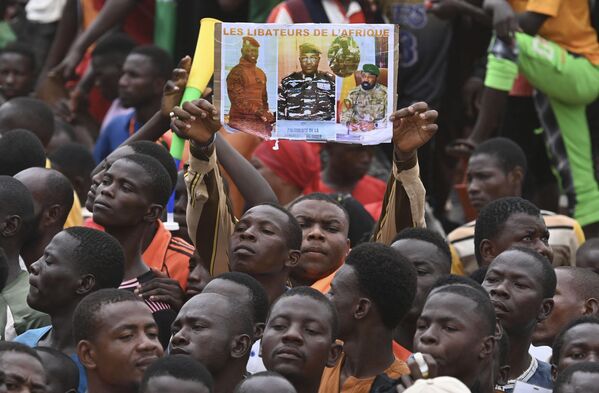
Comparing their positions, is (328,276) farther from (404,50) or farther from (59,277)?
(404,50)

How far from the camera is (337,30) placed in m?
6.95

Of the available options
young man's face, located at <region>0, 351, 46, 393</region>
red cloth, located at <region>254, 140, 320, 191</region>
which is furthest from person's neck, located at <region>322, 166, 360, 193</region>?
young man's face, located at <region>0, 351, 46, 393</region>

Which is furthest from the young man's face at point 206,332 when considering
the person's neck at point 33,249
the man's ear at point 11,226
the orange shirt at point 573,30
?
the orange shirt at point 573,30

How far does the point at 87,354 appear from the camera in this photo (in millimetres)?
6238

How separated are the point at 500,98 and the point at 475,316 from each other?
3.42 metres

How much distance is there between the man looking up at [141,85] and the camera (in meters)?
10.1

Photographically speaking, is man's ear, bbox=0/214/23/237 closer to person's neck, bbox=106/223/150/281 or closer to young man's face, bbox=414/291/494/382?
person's neck, bbox=106/223/150/281

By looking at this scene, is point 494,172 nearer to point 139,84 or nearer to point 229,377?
point 139,84

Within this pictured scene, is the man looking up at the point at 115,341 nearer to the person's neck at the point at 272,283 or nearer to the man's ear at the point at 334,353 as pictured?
the man's ear at the point at 334,353

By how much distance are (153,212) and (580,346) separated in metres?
2.18

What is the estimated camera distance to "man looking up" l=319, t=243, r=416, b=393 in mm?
6457

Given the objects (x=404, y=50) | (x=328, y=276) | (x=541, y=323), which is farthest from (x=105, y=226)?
(x=404, y=50)

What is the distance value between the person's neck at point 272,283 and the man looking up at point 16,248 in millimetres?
958

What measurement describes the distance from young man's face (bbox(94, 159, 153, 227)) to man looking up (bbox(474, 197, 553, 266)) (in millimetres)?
1606
